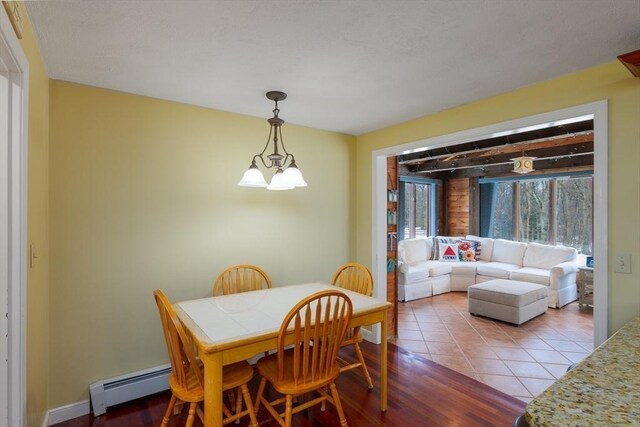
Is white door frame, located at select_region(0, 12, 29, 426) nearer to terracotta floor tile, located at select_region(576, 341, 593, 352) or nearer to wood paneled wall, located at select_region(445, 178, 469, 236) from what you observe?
terracotta floor tile, located at select_region(576, 341, 593, 352)

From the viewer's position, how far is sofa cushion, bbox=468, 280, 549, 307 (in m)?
4.12

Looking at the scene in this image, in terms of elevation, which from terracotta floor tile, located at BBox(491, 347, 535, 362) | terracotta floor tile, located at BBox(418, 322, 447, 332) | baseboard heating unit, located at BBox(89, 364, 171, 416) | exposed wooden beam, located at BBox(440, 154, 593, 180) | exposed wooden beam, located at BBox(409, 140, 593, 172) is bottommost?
terracotta floor tile, located at BBox(418, 322, 447, 332)

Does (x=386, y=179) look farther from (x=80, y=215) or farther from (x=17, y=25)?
(x=17, y=25)

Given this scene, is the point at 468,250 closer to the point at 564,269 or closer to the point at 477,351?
the point at 564,269

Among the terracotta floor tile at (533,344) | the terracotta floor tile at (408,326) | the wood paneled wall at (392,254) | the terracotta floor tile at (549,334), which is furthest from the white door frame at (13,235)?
the terracotta floor tile at (549,334)

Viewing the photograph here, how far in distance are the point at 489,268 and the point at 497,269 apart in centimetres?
13

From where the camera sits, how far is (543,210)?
22.1ft

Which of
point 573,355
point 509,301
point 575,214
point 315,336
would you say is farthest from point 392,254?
point 575,214

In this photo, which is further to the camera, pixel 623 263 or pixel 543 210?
pixel 543 210

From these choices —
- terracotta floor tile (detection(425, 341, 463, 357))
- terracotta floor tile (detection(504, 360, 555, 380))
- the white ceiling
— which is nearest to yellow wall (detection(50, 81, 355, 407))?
the white ceiling

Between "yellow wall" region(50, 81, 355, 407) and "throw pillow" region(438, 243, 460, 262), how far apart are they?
158 inches

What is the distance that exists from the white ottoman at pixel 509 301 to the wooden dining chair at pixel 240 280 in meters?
3.03

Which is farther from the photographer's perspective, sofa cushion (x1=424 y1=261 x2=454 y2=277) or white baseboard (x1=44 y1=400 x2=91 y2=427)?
sofa cushion (x1=424 y1=261 x2=454 y2=277)

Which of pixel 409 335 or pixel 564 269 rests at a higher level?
pixel 564 269
